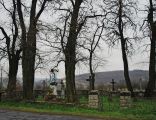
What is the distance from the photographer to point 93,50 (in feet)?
157

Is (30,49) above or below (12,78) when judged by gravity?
above

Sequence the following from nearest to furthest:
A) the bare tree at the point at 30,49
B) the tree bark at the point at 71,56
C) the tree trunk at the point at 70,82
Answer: the tree trunk at the point at 70,82, the tree bark at the point at 71,56, the bare tree at the point at 30,49

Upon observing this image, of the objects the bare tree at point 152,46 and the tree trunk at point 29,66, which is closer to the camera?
the tree trunk at point 29,66

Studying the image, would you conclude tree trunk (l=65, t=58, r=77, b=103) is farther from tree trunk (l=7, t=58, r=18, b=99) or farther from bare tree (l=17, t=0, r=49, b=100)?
tree trunk (l=7, t=58, r=18, b=99)

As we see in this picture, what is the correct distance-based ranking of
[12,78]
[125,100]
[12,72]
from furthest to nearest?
[12,78]
[12,72]
[125,100]

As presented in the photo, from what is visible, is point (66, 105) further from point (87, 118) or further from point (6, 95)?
point (6, 95)

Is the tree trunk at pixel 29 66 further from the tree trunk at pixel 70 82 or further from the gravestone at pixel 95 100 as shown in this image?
the gravestone at pixel 95 100

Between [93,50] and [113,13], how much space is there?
37.7 ft

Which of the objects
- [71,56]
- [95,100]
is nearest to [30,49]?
[71,56]

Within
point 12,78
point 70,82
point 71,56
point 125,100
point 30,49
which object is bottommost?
point 125,100

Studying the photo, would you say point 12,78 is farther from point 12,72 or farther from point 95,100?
point 95,100

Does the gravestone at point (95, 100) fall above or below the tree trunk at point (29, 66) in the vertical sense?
below

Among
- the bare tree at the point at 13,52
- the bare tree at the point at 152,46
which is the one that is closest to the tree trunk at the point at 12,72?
the bare tree at the point at 13,52

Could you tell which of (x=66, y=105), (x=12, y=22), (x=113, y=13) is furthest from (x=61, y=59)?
(x=12, y=22)
